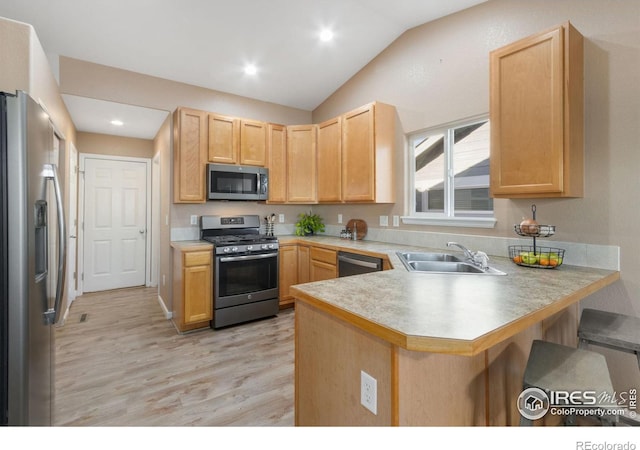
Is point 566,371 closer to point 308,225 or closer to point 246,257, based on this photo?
point 246,257

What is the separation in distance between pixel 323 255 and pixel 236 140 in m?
1.75

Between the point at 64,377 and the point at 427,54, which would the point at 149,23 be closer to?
the point at 427,54

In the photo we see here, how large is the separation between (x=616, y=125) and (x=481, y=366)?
180cm

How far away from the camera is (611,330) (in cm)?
163

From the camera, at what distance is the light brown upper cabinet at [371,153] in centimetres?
331

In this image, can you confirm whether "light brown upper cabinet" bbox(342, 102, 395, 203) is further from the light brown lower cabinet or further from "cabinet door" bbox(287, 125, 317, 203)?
the light brown lower cabinet

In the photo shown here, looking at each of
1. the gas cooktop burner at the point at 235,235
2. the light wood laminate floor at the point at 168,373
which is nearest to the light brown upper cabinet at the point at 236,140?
the gas cooktop burner at the point at 235,235

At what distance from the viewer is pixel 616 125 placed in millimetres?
1966

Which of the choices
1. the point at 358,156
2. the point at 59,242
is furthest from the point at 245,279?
the point at 59,242

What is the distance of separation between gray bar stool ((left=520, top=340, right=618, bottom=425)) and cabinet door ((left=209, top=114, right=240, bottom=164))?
11.2 feet

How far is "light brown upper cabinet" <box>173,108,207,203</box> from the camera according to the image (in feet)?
11.4

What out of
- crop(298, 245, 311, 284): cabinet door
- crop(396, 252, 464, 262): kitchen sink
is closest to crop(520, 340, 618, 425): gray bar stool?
crop(396, 252, 464, 262): kitchen sink

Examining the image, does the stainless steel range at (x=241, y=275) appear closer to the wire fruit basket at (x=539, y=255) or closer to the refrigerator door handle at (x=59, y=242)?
the refrigerator door handle at (x=59, y=242)
